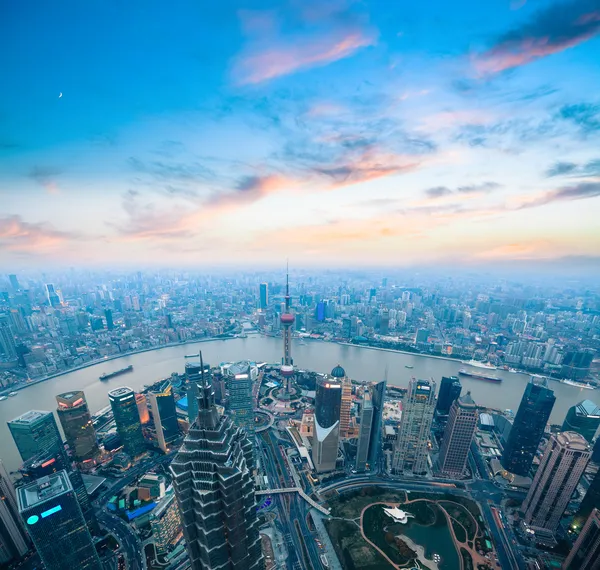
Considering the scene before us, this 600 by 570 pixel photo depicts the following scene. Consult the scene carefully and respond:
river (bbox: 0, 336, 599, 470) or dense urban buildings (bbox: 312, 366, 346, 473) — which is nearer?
dense urban buildings (bbox: 312, 366, 346, 473)

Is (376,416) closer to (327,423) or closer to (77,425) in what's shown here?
(327,423)

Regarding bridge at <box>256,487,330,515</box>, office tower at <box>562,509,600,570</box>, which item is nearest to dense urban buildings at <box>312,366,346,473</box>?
bridge at <box>256,487,330,515</box>

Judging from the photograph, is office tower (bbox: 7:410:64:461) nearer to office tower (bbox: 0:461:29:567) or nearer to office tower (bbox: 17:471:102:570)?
office tower (bbox: 0:461:29:567)

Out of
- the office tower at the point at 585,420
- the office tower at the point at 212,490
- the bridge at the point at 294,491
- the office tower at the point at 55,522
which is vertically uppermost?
the office tower at the point at 212,490

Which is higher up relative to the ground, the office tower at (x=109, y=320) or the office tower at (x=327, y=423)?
the office tower at (x=327, y=423)

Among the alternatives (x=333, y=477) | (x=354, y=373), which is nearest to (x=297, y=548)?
(x=333, y=477)

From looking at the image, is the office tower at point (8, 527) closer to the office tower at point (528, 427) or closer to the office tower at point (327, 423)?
the office tower at point (327, 423)

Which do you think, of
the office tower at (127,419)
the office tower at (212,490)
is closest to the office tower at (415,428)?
the office tower at (212,490)

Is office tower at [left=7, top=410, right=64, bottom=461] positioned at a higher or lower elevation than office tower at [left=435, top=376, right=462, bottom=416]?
higher
